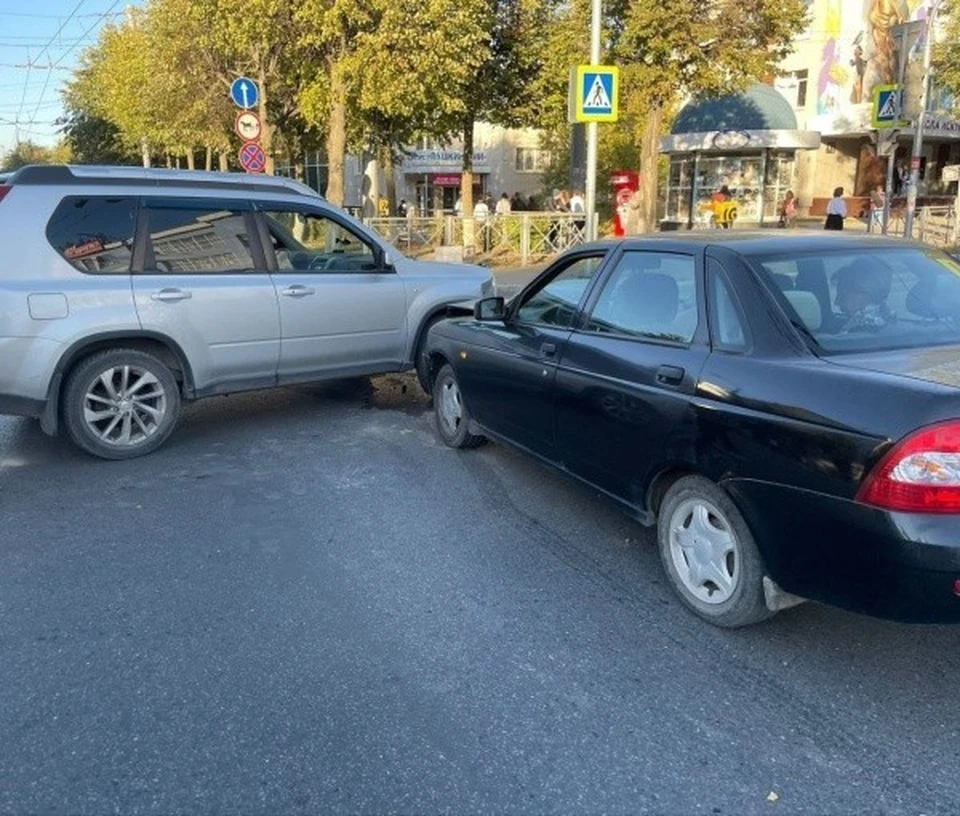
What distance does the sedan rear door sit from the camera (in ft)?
11.7

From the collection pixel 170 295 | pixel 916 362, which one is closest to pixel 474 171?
pixel 170 295

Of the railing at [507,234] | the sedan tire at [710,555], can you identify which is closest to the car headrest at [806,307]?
the sedan tire at [710,555]

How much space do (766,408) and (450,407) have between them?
127 inches

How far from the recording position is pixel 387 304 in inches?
278

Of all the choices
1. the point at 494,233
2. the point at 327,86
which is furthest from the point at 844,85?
the point at 327,86

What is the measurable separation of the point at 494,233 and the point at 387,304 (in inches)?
537

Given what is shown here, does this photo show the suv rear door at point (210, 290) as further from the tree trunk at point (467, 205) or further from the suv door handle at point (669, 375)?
the tree trunk at point (467, 205)

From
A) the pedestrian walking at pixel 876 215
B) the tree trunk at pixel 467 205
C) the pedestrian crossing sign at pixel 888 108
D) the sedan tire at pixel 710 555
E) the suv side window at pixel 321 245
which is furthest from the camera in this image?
the pedestrian walking at pixel 876 215

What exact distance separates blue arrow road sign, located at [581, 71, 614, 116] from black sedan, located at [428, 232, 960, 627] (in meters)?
6.99

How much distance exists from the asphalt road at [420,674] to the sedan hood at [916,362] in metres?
1.15

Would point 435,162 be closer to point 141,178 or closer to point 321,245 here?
point 321,245

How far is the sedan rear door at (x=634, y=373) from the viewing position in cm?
356

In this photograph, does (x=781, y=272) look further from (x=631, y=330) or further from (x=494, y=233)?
(x=494, y=233)

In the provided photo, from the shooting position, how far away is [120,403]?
19.2 feet
